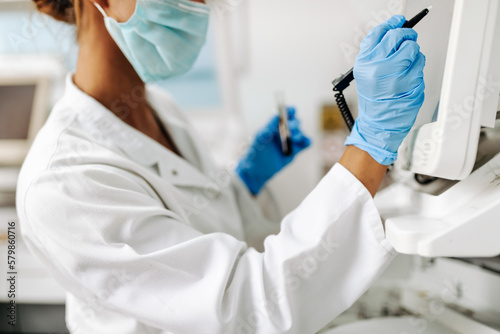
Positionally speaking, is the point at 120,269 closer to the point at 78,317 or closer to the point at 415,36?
the point at 78,317

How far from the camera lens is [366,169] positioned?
29.1 inches

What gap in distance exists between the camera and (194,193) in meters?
1.13

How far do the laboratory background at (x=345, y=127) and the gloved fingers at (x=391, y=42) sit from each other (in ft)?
0.23

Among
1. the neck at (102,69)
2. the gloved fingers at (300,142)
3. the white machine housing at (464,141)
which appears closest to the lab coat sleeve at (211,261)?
the white machine housing at (464,141)

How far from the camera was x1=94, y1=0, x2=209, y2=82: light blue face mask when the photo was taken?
0.90 metres

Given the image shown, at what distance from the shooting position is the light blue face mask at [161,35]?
901mm

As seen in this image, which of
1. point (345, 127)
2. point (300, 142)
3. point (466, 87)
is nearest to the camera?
Result: point (466, 87)

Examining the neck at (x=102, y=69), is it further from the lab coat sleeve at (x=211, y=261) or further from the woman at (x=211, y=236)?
the lab coat sleeve at (x=211, y=261)

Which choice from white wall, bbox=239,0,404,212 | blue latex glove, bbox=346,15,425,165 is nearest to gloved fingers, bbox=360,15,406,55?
blue latex glove, bbox=346,15,425,165

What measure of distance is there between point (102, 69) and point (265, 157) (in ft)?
2.50

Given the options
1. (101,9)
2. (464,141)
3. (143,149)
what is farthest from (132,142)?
(464,141)

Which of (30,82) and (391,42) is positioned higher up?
(391,42)

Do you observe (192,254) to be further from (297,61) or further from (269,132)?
(297,61)

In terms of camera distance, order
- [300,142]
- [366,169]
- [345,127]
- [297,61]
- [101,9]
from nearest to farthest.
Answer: [366,169] → [101,9] → [300,142] → [345,127] → [297,61]
